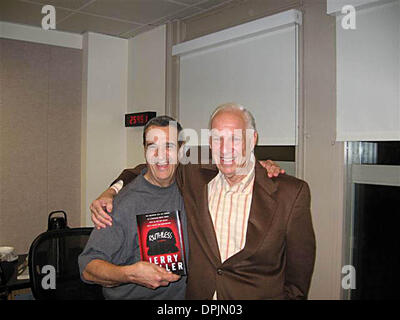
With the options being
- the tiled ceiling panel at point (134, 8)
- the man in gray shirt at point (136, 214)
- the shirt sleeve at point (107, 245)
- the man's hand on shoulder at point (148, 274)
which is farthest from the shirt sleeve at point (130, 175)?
the tiled ceiling panel at point (134, 8)

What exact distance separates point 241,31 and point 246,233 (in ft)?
4.21

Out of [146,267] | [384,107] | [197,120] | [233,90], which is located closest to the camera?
[146,267]

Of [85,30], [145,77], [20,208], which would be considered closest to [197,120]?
[145,77]

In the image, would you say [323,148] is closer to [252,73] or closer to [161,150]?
[252,73]

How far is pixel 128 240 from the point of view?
1.14 metres

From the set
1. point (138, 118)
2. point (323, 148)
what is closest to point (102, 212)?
point (323, 148)

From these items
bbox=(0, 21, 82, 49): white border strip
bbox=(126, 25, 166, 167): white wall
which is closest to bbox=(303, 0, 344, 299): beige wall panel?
bbox=(126, 25, 166, 167): white wall

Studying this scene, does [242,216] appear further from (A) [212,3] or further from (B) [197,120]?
(A) [212,3]

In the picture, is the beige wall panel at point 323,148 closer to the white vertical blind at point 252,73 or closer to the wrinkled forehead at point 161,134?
the white vertical blind at point 252,73

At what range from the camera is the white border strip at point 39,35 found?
253 cm

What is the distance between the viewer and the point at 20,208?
8.72 feet

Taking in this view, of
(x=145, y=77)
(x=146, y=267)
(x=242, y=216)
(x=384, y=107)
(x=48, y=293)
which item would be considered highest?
(x=145, y=77)

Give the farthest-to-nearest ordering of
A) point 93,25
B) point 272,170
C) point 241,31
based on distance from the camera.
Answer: point 93,25 < point 241,31 < point 272,170

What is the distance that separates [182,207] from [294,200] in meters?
0.34
